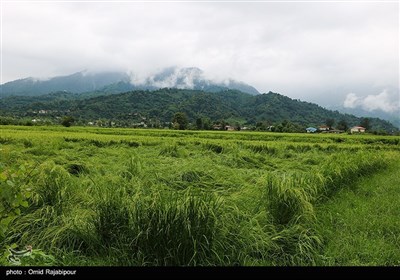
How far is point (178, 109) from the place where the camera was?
280 ft

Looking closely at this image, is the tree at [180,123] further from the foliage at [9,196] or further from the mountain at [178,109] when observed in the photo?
the foliage at [9,196]

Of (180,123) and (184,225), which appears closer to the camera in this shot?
(184,225)

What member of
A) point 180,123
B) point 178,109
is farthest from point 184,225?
point 178,109

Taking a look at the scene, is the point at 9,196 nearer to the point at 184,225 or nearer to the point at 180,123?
the point at 184,225

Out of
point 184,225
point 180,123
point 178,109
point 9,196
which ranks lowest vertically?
point 180,123

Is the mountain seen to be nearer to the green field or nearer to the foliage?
the green field

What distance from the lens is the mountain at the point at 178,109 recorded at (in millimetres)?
78438

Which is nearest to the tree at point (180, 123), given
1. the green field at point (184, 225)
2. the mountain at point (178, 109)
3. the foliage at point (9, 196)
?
the mountain at point (178, 109)

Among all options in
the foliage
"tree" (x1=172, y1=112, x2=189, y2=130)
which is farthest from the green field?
"tree" (x1=172, y1=112, x2=189, y2=130)

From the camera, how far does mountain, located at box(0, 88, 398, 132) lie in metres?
78.4

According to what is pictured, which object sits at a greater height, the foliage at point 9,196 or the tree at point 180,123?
the foliage at point 9,196
